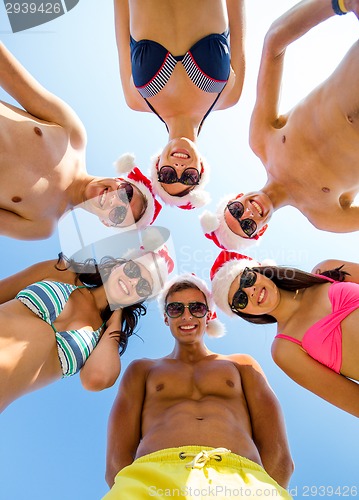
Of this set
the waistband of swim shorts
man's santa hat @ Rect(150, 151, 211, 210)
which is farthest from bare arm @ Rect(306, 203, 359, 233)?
the waistband of swim shorts

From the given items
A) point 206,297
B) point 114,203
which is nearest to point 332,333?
point 206,297

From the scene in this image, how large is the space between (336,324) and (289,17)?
3.66m

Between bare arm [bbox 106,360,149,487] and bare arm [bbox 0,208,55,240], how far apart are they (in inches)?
90.8

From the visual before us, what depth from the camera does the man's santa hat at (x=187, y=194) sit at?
5.43 meters

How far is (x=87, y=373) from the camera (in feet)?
14.6

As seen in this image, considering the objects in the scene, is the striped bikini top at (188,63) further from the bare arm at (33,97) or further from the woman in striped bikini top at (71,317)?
the woman in striped bikini top at (71,317)

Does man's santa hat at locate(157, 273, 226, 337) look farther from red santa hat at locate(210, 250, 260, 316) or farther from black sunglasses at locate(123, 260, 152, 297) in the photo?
black sunglasses at locate(123, 260, 152, 297)

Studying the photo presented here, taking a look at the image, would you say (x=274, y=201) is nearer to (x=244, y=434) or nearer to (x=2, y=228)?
(x=244, y=434)

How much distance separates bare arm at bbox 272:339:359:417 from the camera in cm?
449

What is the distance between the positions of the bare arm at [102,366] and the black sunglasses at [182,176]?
7.04 feet

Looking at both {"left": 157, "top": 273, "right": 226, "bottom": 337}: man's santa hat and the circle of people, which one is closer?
the circle of people

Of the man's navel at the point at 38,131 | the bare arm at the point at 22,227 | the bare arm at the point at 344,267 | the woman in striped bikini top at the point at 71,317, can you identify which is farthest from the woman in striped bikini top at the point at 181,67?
the bare arm at the point at 344,267

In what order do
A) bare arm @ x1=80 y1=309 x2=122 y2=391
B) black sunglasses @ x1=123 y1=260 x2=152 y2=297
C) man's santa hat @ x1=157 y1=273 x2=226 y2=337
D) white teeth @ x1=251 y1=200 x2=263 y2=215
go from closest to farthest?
1. bare arm @ x1=80 y1=309 x2=122 y2=391
2. black sunglasses @ x1=123 y1=260 x2=152 y2=297
3. white teeth @ x1=251 y1=200 x2=263 y2=215
4. man's santa hat @ x1=157 y1=273 x2=226 y2=337

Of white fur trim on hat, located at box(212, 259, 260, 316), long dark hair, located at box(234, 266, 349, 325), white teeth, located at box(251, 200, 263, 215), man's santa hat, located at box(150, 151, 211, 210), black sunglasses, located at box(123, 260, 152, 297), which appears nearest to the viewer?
black sunglasses, located at box(123, 260, 152, 297)
